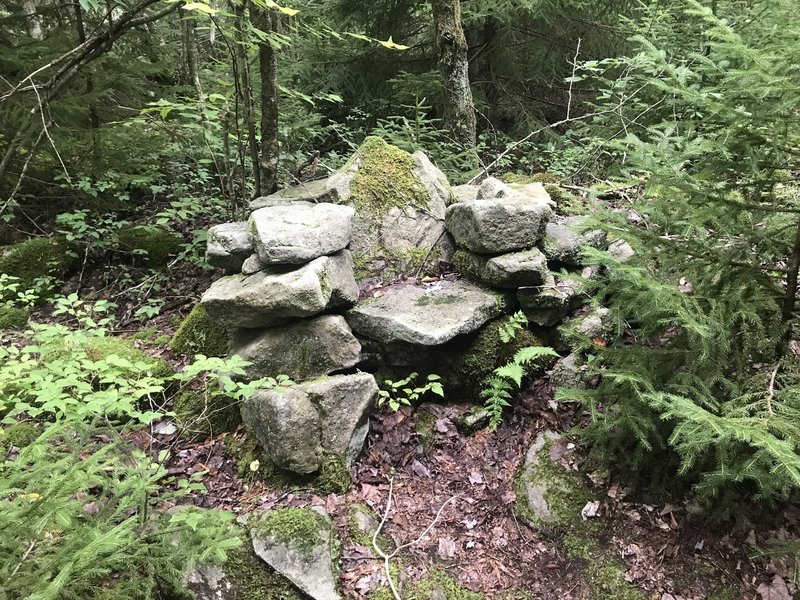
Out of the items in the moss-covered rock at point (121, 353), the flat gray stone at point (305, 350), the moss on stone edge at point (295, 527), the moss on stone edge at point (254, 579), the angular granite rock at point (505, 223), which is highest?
the angular granite rock at point (505, 223)

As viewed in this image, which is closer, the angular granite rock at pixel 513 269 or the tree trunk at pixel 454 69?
the angular granite rock at pixel 513 269

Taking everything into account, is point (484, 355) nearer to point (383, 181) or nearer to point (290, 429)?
point (290, 429)

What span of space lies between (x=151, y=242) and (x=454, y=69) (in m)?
5.67

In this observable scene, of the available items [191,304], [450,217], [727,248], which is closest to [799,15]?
[727,248]

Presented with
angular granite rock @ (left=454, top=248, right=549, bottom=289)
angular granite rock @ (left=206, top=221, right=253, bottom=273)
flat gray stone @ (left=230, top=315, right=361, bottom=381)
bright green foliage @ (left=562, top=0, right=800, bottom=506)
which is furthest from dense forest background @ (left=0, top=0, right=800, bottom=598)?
angular granite rock @ (left=206, top=221, right=253, bottom=273)

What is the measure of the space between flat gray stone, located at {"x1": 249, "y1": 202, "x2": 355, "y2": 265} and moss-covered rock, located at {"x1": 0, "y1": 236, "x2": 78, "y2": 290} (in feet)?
13.3

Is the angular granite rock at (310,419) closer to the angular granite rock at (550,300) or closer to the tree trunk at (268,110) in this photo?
the angular granite rock at (550,300)

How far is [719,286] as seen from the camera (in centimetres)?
330

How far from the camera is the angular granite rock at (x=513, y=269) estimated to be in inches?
Result: 188

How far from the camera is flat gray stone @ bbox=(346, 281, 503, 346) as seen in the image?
4590 millimetres

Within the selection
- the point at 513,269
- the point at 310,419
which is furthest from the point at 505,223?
the point at 310,419

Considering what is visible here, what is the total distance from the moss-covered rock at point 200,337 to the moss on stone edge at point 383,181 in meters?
2.16

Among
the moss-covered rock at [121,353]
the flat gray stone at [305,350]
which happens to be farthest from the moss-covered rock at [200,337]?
the flat gray stone at [305,350]

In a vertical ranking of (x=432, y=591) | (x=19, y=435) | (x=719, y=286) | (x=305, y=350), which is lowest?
(x=432, y=591)
